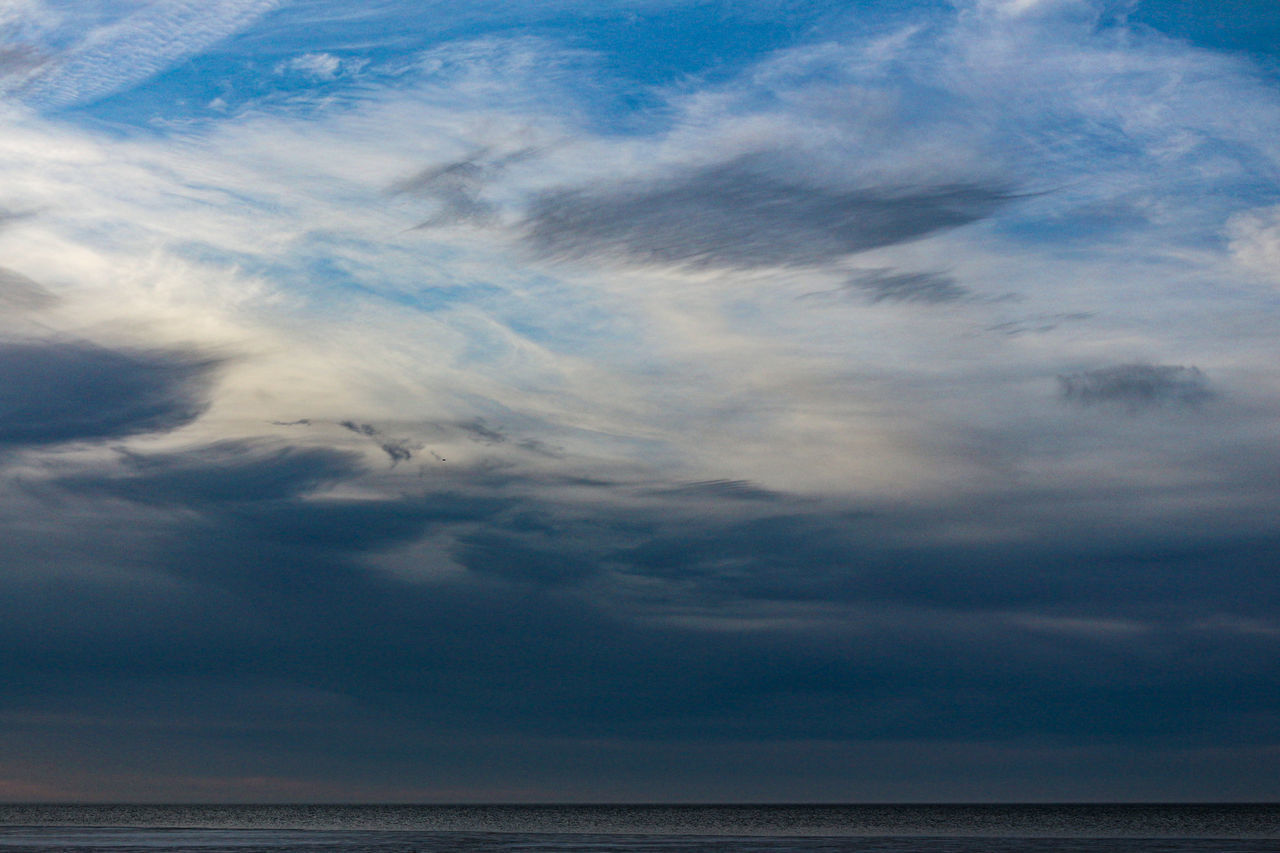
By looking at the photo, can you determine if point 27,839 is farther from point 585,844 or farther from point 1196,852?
point 1196,852

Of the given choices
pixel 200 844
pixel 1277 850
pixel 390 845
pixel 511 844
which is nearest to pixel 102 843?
pixel 200 844


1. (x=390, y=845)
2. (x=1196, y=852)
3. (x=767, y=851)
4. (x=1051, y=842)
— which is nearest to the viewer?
(x=1196, y=852)

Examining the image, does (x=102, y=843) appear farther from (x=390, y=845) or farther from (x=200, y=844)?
(x=390, y=845)

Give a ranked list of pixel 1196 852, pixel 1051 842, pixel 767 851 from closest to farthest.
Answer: pixel 1196 852 < pixel 767 851 < pixel 1051 842

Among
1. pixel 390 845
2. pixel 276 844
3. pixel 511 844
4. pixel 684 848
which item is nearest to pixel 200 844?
pixel 276 844

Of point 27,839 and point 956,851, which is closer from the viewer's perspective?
point 956,851

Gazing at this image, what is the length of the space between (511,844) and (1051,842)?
4916cm

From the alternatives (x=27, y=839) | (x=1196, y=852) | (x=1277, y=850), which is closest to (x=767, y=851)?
(x=1196, y=852)

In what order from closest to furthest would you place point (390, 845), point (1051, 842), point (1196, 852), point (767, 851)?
point (1196, 852) < point (767, 851) < point (390, 845) < point (1051, 842)

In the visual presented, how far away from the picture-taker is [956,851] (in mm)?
98625

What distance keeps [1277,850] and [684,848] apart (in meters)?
45.7

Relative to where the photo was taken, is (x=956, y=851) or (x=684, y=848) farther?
(x=684, y=848)

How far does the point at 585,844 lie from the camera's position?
113 meters

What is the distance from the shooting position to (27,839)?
118 m
